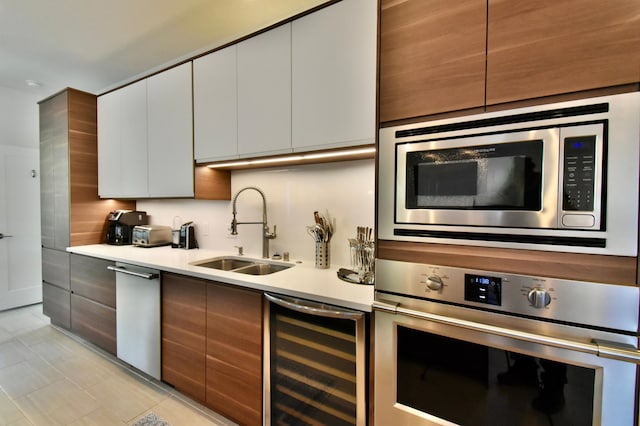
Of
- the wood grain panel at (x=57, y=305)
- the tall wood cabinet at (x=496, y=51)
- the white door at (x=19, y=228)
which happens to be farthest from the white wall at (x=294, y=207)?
the white door at (x=19, y=228)

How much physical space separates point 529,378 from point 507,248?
0.40 meters

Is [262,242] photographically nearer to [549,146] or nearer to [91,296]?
[91,296]

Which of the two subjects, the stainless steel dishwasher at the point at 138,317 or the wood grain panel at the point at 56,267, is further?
the wood grain panel at the point at 56,267

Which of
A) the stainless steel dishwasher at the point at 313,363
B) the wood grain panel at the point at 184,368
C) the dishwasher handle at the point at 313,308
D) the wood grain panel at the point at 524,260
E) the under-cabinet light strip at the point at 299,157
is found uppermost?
the under-cabinet light strip at the point at 299,157

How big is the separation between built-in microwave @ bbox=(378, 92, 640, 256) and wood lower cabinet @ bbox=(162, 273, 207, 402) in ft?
4.20

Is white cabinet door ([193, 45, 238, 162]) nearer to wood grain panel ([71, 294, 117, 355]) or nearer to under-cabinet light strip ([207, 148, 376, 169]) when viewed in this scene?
under-cabinet light strip ([207, 148, 376, 169])

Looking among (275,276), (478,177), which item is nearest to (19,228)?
(275,276)

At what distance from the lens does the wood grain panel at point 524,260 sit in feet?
2.57

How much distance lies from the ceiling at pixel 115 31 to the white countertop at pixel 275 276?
175 cm

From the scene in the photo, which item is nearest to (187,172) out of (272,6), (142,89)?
(142,89)

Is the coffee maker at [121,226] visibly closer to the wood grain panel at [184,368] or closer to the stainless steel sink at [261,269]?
the wood grain panel at [184,368]

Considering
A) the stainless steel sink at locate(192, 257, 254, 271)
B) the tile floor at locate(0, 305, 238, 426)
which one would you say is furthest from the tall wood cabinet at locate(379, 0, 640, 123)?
the tile floor at locate(0, 305, 238, 426)

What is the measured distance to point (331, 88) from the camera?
155 centimetres

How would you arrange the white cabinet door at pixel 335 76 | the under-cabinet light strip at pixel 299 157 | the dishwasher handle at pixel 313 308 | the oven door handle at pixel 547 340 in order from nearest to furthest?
the oven door handle at pixel 547 340 → the dishwasher handle at pixel 313 308 → the white cabinet door at pixel 335 76 → the under-cabinet light strip at pixel 299 157
